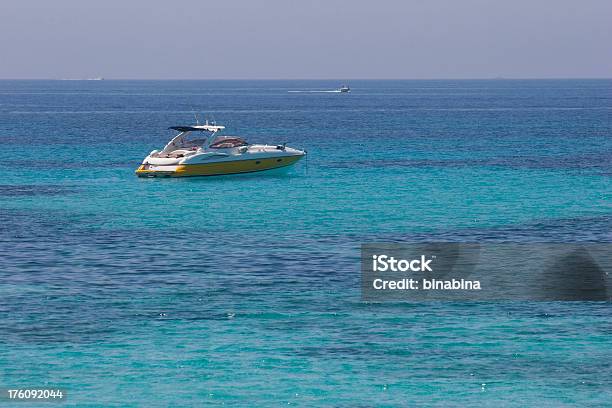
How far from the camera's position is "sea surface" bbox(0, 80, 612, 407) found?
30062 millimetres

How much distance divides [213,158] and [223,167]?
99 cm

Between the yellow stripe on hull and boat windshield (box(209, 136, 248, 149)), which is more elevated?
boat windshield (box(209, 136, 248, 149))

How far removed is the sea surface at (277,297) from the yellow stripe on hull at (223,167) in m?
0.72

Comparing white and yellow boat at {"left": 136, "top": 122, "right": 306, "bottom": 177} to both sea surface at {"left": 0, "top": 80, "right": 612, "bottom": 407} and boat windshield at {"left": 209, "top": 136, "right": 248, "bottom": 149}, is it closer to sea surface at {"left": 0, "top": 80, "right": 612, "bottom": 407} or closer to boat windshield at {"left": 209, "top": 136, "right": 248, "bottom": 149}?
boat windshield at {"left": 209, "top": 136, "right": 248, "bottom": 149}

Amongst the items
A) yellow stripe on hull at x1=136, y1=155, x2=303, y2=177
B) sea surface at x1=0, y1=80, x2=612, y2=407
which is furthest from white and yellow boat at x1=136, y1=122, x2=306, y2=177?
sea surface at x1=0, y1=80, x2=612, y2=407

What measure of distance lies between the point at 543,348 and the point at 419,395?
19.4ft

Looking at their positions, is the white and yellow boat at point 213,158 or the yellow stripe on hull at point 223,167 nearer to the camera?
the yellow stripe on hull at point 223,167

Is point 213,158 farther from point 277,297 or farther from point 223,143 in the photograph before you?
point 277,297

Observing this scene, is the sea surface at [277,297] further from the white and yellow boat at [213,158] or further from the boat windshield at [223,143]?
the boat windshield at [223,143]

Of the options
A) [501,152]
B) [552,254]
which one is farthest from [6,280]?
[501,152]

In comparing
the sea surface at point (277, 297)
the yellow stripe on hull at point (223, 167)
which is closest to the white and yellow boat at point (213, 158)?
the yellow stripe on hull at point (223, 167)

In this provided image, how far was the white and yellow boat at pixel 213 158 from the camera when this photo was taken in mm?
80688

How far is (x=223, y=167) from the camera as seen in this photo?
81.1m

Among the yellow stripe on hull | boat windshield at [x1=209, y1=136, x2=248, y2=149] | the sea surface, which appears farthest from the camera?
boat windshield at [x1=209, y1=136, x2=248, y2=149]
